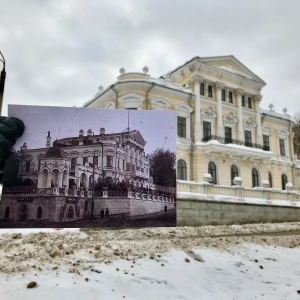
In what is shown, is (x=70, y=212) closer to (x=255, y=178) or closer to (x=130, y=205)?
(x=130, y=205)

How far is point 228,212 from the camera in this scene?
17156 mm

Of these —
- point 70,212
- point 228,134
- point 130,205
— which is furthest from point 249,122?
point 70,212

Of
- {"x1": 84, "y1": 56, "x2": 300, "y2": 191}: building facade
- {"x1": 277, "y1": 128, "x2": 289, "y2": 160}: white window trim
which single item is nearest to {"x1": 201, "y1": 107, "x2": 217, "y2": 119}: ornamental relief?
{"x1": 84, "y1": 56, "x2": 300, "y2": 191}: building facade

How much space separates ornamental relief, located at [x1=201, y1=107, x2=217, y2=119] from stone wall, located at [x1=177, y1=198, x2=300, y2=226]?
32.2 ft

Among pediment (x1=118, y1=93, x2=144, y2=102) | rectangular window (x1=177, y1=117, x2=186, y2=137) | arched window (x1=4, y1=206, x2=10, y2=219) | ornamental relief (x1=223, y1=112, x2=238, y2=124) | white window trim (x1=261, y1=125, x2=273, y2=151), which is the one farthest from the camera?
white window trim (x1=261, y1=125, x2=273, y2=151)

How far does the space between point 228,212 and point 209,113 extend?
11.7 metres

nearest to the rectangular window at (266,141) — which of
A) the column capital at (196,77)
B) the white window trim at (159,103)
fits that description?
the column capital at (196,77)

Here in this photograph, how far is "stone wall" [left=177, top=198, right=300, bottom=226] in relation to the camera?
15.7 metres

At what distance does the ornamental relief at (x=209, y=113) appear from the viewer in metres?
26.9

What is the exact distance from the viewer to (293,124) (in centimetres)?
3303

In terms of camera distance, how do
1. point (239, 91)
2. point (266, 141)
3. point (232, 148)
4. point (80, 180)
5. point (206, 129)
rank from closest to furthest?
point (80, 180) → point (232, 148) → point (206, 129) → point (239, 91) → point (266, 141)

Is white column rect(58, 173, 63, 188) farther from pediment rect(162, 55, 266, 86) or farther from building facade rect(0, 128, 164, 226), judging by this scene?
pediment rect(162, 55, 266, 86)

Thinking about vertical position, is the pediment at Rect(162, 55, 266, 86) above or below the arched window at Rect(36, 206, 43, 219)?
above

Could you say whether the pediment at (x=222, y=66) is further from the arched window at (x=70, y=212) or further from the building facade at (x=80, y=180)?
the arched window at (x=70, y=212)
